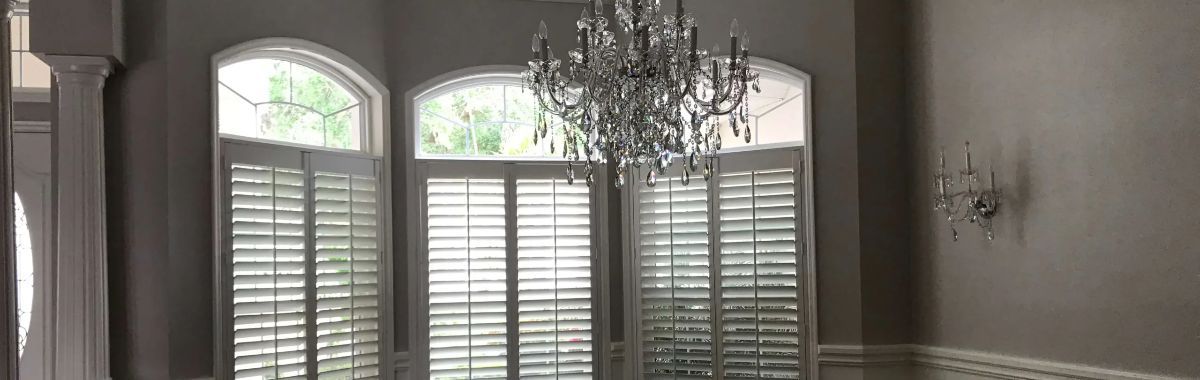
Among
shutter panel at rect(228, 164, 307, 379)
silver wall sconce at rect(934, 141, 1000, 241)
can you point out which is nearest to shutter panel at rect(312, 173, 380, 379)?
shutter panel at rect(228, 164, 307, 379)

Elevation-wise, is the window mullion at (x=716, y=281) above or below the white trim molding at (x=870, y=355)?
above

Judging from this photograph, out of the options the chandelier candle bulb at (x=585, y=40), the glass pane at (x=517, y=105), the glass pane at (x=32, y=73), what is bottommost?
the chandelier candle bulb at (x=585, y=40)

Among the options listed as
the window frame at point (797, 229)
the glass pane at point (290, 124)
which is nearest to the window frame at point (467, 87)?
the glass pane at point (290, 124)

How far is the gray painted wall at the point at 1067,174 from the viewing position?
3467mm

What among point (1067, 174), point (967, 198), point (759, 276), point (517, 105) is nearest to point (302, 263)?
point (517, 105)

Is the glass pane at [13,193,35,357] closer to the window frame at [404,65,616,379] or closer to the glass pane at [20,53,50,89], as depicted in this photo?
the glass pane at [20,53,50,89]

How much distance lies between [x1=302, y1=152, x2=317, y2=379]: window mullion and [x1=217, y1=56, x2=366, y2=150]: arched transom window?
202 mm

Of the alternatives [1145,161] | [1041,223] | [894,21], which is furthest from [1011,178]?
[894,21]

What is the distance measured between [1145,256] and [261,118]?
3633mm

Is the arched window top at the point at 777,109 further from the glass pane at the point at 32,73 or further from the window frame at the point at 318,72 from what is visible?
the glass pane at the point at 32,73

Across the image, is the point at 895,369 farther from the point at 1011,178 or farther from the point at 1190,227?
the point at 1190,227

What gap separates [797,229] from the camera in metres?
5.13

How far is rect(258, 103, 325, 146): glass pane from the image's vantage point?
189 inches

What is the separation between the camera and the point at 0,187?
227 cm
